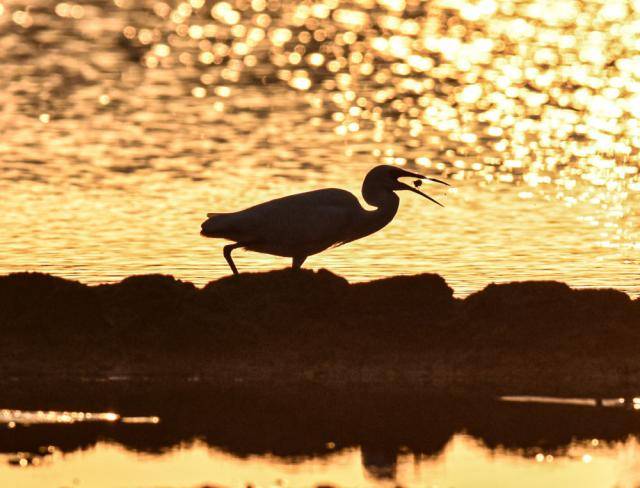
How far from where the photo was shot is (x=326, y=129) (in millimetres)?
25016

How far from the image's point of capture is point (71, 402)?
1064cm

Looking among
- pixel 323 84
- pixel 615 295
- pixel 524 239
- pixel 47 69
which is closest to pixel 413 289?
pixel 615 295

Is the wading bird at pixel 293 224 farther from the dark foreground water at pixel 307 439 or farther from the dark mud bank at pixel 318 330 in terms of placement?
the dark foreground water at pixel 307 439

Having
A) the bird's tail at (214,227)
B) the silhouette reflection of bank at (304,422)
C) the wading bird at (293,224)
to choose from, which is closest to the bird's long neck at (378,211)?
the wading bird at (293,224)

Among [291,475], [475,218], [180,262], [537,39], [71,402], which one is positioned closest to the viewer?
[291,475]

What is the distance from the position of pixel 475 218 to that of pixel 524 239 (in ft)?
4.15

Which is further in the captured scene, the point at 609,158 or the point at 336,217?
the point at 609,158

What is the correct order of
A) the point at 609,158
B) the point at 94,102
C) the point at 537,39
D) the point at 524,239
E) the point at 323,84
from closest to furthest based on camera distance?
the point at 524,239, the point at 609,158, the point at 94,102, the point at 323,84, the point at 537,39

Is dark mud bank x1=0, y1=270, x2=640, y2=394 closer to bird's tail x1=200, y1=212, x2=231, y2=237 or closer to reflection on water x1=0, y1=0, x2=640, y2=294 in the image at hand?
bird's tail x1=200, y1=212, x2=231, y2=237

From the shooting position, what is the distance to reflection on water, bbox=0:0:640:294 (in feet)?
56.4

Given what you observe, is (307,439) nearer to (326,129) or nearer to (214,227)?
(214,227)

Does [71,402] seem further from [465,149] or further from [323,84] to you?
[323,84]

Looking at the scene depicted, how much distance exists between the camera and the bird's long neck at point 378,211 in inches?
548

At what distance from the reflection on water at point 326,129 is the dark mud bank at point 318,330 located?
3462 mm
